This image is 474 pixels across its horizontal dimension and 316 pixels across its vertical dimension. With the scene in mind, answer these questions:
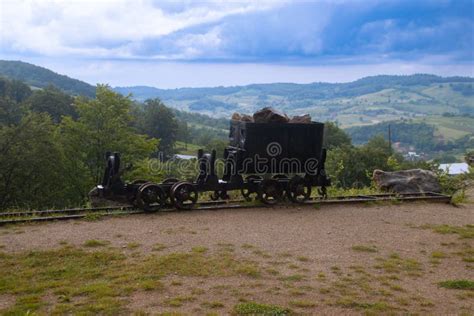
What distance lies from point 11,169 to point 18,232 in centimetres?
1936

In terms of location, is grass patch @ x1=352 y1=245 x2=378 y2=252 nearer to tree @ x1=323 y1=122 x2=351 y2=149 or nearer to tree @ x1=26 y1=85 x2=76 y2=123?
tree @ x1=26 y1=85 x2=76 y2=123

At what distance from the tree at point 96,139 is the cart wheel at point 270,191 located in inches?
780

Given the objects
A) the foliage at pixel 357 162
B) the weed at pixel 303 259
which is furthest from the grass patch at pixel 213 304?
the foliage at pixel 357 162

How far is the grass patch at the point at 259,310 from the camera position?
5031mm

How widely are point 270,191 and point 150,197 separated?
2889 millimetres

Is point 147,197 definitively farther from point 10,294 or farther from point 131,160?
point 131,160

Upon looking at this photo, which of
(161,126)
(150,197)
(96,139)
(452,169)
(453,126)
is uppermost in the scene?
(453,126)

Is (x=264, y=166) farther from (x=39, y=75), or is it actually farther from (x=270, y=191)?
(x=39, y=75)

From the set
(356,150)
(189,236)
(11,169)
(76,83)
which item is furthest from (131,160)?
(76,83)

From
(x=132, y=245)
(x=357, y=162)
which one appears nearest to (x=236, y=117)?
(x=132, y=245)

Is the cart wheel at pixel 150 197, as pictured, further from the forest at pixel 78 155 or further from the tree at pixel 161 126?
the tree at pixel 161 126

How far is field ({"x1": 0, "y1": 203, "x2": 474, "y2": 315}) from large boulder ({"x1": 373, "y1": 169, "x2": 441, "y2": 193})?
4.90 metres

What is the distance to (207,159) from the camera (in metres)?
10.7

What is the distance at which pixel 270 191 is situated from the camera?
437 inches
